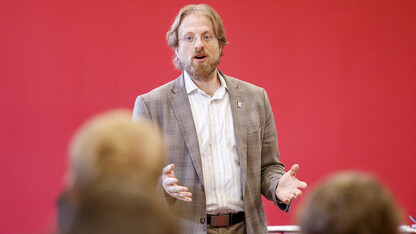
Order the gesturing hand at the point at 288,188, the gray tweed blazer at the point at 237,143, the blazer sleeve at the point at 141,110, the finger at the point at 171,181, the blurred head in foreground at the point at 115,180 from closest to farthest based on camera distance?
the blurred head in foreground at the point at 115,180 → the finger at the point at 171,181 → the gesturing hand at the point at 288,188 → the gray tweed blazer at the point at 237,143 → the blazer sleeve at the point at 141,110

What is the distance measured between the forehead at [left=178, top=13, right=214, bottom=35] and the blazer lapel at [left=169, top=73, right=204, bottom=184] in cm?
26

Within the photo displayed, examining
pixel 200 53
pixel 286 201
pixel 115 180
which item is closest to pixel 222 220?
pixel 286 201

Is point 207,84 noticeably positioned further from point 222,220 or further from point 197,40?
point 222,220

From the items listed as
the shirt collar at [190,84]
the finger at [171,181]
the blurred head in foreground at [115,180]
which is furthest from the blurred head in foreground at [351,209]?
the shirt collar at [190,84]

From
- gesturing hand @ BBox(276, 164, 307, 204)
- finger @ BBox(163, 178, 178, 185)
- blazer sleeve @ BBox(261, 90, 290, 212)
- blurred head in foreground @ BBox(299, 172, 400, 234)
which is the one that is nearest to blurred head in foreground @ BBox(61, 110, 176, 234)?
blurred head in foreground @ BBox(299, 172, 400, 234)

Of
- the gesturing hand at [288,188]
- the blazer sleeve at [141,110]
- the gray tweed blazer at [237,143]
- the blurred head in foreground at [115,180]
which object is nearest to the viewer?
the blurred head in foreground at [115,180]

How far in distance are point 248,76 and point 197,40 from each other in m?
1.30

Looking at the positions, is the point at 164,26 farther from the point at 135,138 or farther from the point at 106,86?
the point at 135,138

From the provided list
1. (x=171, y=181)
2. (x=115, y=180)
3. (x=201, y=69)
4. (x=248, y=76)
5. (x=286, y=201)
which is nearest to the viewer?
(x=115, y=180)

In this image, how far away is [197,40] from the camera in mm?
2742

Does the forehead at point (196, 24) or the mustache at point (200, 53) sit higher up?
the forehead at point (196, 24)

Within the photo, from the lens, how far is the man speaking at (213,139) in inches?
97.6

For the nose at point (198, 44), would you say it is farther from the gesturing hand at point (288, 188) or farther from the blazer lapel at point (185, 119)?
the gesturing hand at point (288, 188)

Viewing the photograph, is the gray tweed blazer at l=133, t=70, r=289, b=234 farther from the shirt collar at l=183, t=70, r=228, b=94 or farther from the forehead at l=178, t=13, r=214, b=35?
the forehead at l=178, t=13, r=214, b=35
